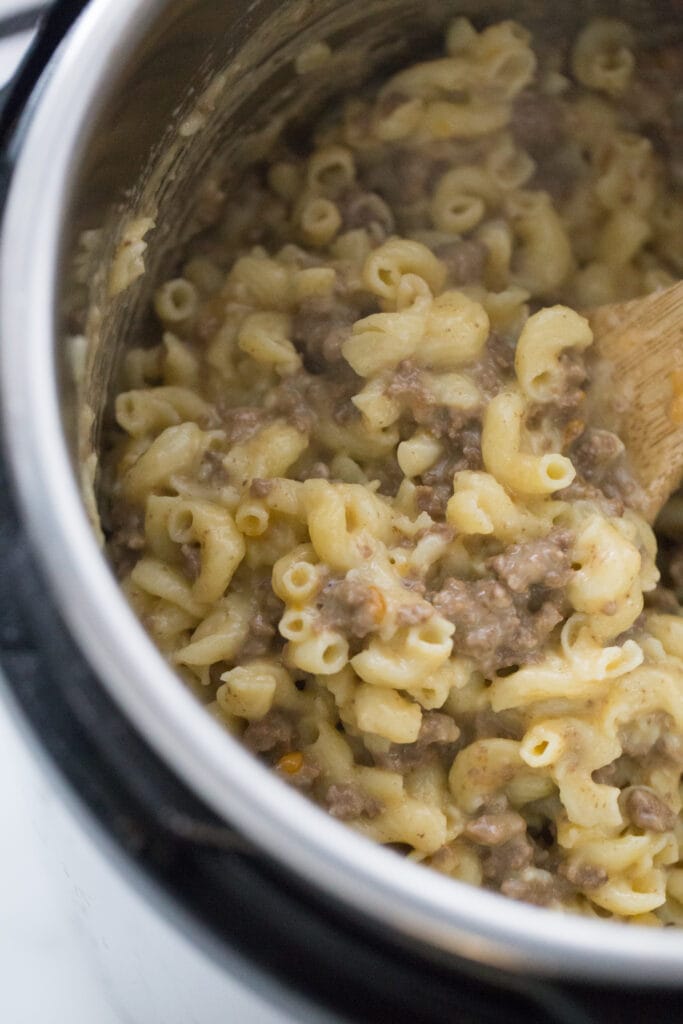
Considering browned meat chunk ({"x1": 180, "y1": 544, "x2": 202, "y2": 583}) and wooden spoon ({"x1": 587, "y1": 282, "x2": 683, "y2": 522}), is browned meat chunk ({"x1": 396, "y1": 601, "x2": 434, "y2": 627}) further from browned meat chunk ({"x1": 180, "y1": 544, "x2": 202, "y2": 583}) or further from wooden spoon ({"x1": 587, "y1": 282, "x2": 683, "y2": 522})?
wooden spoon ({"x1": 587, "y1": 282, "x2": 683, "y2": 522})

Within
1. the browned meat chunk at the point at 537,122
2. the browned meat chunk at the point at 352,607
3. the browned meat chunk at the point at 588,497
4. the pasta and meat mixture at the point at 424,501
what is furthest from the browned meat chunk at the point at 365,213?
the browned meat chunk at the point at 352,607

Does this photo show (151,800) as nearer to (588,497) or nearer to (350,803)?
(350,803)

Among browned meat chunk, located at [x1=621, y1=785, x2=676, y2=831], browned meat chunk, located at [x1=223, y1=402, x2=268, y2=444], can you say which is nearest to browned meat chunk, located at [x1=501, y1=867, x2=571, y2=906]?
browned meat chunk, located at [x1=621, y1=785, x2=676, y2=831]

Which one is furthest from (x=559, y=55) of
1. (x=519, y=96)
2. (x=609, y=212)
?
(x=609, y=212)

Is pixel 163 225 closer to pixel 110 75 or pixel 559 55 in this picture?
pixel 110 75

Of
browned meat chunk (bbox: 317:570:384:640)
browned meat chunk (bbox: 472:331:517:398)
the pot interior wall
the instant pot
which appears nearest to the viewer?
the instant pot

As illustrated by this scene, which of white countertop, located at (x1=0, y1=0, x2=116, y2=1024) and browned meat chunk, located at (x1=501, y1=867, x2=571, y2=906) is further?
white countertop, located at (x1=0, y1=0, x2=116, y2=1024)

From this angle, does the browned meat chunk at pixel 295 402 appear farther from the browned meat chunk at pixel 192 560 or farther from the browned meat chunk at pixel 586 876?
the browned meat chunk at pixel 586 876

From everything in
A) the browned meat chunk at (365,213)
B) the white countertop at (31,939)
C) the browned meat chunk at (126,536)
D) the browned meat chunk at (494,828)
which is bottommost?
the browned meat chunk at (494,828)
